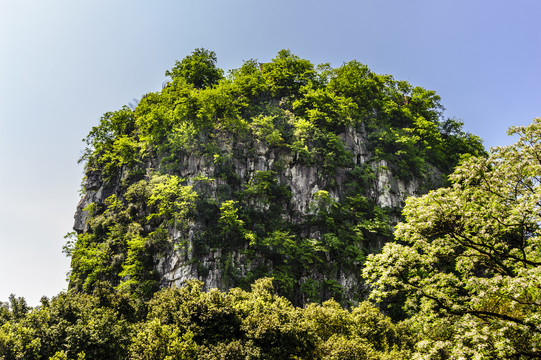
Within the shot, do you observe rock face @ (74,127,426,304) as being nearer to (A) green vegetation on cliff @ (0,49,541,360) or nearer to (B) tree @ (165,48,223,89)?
(A) green vegetation on cliff @ (0,49,541,360)

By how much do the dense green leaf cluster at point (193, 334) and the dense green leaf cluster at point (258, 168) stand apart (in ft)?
26.1

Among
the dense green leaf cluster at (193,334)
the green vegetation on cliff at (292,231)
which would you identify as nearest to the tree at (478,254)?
the green vegetation on cliff at (292,231)

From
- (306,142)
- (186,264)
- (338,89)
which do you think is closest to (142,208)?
(186,264)

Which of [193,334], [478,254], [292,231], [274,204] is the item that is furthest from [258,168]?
[478,254]

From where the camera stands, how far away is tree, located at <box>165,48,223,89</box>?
36.6 m

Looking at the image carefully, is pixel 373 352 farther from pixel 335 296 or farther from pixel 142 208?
pixel 142 208

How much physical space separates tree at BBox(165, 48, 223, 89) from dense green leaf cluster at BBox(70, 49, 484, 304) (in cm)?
11

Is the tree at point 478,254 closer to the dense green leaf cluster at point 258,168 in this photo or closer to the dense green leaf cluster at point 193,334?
the dense green leaf cluster at point 193,334

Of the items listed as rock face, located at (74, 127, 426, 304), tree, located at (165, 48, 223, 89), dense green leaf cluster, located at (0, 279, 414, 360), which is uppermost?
tree, located at (165, 48, 223, 89)

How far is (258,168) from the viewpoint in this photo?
3147 cm

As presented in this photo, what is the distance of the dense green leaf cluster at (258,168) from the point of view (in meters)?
26.7

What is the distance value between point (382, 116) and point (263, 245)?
1795cm

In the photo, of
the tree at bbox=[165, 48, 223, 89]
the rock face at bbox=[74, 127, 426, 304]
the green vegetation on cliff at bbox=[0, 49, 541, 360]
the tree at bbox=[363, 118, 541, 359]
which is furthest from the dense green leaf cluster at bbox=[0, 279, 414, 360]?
the tree at bbox=[165, 48, 223, 89]

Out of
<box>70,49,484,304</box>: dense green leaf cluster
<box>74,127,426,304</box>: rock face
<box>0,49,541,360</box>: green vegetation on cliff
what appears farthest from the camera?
<box>70,49,484,304</box>: dense green leaf cluster
